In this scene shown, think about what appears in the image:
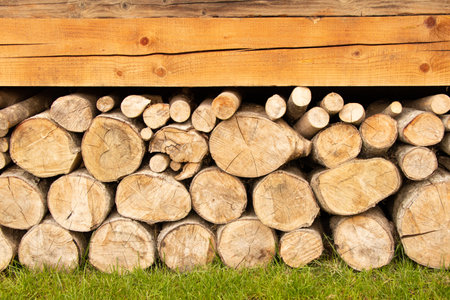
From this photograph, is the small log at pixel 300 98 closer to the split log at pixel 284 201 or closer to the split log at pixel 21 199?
the split log at pixel 284 201

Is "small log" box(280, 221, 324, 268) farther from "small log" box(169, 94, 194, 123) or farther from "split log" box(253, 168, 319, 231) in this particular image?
"small log" box(169, 94, 194, 123)

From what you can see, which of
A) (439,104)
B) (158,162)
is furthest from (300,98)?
(158,162)

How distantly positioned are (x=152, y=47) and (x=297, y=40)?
34.4 inches

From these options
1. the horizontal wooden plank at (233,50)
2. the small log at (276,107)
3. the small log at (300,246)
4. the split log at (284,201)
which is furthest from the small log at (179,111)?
the small log at (300,246)

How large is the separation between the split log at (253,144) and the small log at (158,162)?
12.1 inches

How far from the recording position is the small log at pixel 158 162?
275 cm

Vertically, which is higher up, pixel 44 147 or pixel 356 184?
pixel 44 147

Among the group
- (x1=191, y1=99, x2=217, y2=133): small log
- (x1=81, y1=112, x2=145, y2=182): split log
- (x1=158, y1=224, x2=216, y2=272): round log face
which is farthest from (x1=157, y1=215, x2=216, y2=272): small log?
(x1=191, y1=99, x2=217, y2=133): small log

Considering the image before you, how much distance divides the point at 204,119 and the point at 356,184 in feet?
3.33

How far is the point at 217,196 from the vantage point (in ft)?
9.25

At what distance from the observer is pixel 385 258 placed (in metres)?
2.80

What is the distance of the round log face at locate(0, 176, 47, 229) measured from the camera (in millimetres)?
2896

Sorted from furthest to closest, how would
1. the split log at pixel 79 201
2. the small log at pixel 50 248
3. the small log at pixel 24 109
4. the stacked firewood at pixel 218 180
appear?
the small log at pixel 50 248 → the split log at pixel 79 201 → the small log at pixel 24 109 → the stacked firewood at pixel 218 180

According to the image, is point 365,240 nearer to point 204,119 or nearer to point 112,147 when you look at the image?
point 204,119
